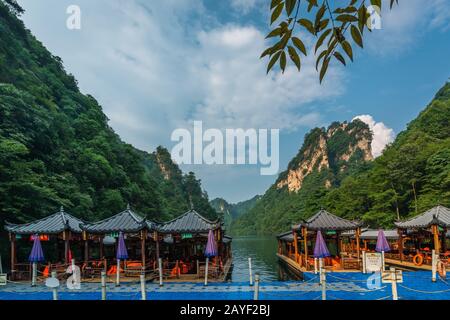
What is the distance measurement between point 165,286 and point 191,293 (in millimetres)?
2142

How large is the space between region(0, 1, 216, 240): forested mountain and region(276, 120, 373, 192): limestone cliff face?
8736 cm

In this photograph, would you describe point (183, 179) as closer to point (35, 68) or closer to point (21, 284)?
point (35, 68)

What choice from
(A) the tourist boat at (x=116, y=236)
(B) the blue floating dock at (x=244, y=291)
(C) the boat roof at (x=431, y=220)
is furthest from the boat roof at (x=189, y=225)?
(C) the boat roof at (x=431, y=220)

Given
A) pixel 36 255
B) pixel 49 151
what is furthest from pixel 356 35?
pixel 49 151

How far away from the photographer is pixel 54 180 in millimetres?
24016

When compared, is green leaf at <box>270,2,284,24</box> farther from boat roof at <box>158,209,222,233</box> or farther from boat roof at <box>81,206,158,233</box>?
boat roof at <box>158,209,222,233</box>

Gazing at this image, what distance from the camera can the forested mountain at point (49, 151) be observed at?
65.7 feet

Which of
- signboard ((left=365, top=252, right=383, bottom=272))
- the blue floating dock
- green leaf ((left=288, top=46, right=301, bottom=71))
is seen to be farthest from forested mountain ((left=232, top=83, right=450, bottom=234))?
green leaf ((left=288, top=46, right=301, bottom=71))

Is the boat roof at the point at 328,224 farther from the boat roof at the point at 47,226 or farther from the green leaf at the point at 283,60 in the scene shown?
the green leaf at the point at 283,60

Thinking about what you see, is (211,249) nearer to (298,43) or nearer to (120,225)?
(120,225)

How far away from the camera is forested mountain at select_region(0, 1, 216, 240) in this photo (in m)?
20.0

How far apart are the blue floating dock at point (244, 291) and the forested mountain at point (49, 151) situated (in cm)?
693

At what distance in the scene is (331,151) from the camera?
445ft

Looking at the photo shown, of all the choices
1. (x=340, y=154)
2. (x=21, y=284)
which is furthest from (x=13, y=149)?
(x=340, y=154)
